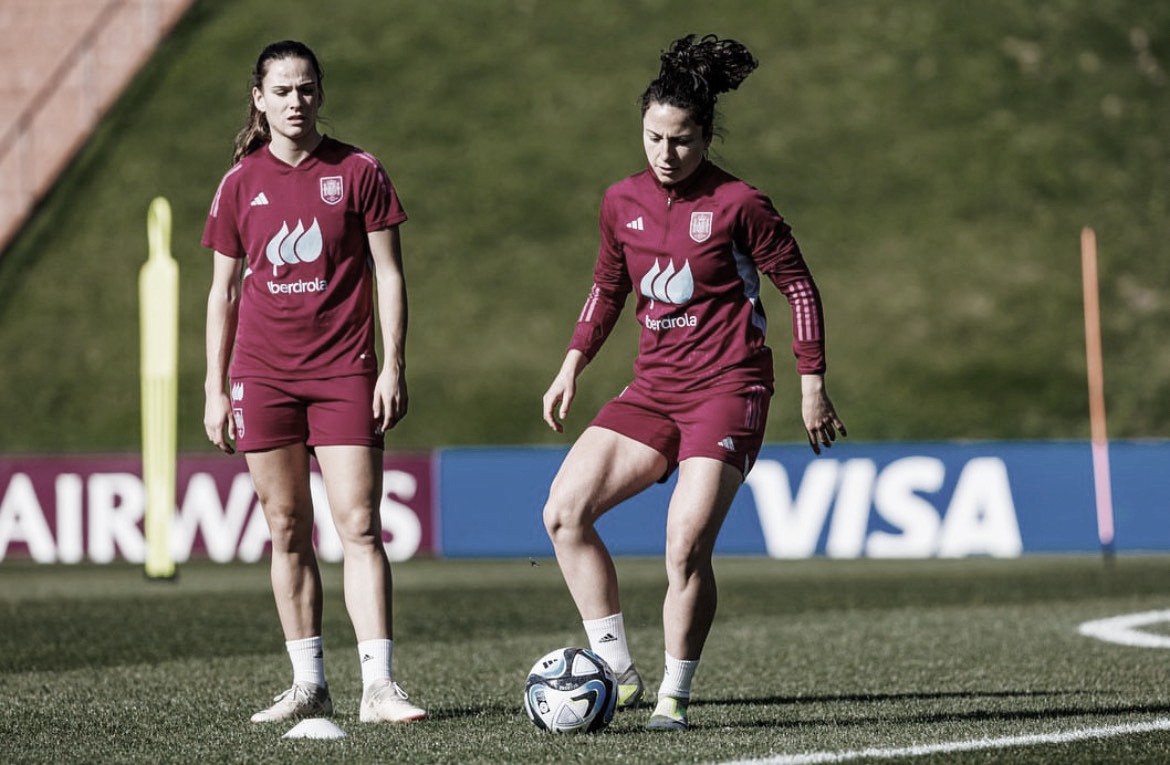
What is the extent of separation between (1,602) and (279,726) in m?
7.59

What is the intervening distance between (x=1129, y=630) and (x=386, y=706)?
527cm

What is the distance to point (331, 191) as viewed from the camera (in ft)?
22.2

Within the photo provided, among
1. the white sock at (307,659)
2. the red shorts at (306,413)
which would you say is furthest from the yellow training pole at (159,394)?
the red shorts at (306,413)

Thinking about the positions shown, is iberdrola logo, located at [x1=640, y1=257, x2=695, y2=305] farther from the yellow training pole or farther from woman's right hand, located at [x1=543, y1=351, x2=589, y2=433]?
the yellow training pole

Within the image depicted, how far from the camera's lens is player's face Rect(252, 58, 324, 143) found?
670 centimetres

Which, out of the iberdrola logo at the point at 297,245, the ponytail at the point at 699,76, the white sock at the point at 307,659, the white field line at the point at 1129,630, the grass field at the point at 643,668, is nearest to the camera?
the grass field at the point at 643,668

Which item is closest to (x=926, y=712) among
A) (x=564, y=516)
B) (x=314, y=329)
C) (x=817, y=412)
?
(x=817, y=412)

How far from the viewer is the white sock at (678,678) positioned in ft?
21.7

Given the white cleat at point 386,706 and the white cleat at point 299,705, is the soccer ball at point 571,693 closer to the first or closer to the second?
the white cleat at point 386,706

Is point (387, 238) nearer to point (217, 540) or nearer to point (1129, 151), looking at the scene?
point (217, 540)

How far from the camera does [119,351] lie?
26344 mm

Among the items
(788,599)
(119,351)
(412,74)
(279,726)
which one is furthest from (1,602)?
(412,74)

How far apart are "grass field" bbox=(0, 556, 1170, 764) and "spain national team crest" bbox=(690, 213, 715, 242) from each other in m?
1.67

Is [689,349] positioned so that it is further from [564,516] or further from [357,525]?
[357,525]
